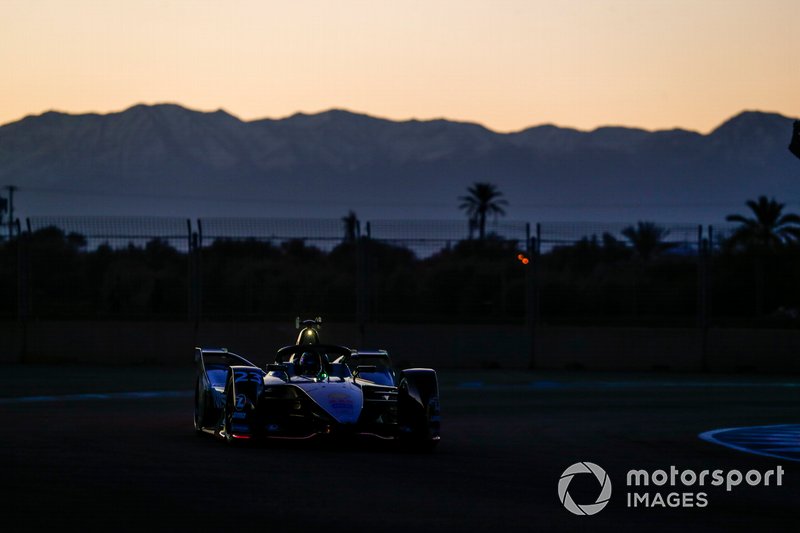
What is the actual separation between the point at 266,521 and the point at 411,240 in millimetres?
21319

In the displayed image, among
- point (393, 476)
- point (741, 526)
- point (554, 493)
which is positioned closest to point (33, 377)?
point (393, 476)

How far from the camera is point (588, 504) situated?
9.22 metres

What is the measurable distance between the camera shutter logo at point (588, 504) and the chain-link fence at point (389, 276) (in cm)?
1736

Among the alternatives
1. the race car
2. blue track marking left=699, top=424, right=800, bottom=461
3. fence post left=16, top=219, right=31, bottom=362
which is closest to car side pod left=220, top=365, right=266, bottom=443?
the race car

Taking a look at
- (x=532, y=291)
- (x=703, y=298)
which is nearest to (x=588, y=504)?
(x=532, y=291)

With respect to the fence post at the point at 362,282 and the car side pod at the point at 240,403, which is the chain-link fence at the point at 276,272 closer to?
the fence post at the point at 362,282

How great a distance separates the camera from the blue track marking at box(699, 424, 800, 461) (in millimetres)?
13062

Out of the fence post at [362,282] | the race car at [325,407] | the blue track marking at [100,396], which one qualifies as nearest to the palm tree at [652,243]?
the fence post at [362,282]

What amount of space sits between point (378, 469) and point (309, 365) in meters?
2.69

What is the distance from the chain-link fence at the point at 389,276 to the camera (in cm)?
2881

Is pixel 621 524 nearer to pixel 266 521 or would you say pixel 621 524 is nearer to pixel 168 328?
pixel 266 521

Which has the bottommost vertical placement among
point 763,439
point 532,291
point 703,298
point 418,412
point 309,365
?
point 763,439

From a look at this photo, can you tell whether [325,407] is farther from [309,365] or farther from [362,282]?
[362,282]

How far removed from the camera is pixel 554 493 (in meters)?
9.72
